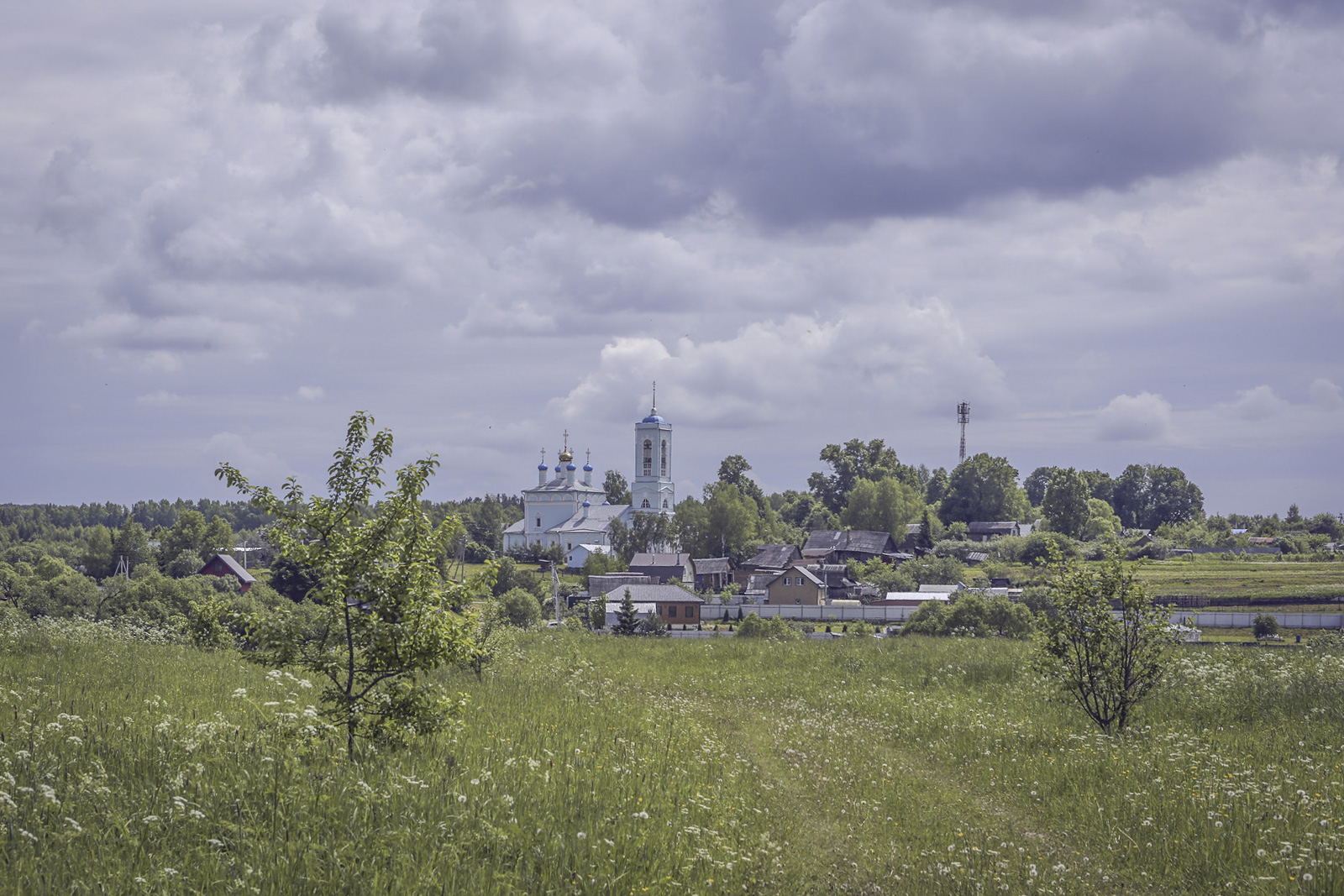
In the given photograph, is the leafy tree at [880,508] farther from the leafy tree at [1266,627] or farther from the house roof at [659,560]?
the leafy tree at [1266,627]

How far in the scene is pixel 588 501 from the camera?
166 metres

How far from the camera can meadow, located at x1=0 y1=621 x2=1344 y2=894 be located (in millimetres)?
6387

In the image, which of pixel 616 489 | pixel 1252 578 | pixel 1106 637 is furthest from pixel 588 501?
pixel 1106 637

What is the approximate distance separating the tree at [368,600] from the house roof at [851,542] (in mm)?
128371

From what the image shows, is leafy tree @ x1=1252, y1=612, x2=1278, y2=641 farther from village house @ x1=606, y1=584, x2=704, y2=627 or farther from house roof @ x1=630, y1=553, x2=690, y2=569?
house roof @ x1=630, y1=553, x2=690, y2=569

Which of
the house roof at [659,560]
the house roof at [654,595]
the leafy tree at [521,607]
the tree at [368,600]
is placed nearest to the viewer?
the tree at [368,600]

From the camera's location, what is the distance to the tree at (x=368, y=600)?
8.59m

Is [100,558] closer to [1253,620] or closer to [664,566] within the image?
[664,566]

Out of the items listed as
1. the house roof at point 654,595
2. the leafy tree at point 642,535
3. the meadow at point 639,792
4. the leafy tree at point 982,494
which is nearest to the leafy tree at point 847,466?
the leafy tree at point 982,494

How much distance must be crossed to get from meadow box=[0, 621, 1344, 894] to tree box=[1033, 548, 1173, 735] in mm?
665

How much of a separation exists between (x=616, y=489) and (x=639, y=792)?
167067mm

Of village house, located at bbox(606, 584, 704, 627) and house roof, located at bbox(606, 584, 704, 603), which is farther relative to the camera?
village house, located at bbox(606, 584, 704, 627)

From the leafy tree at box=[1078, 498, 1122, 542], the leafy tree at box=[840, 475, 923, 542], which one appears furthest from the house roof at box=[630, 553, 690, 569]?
the leafy tree at box=[1078, 498, 1122, 542]

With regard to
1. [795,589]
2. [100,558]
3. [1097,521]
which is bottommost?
[795,589]
